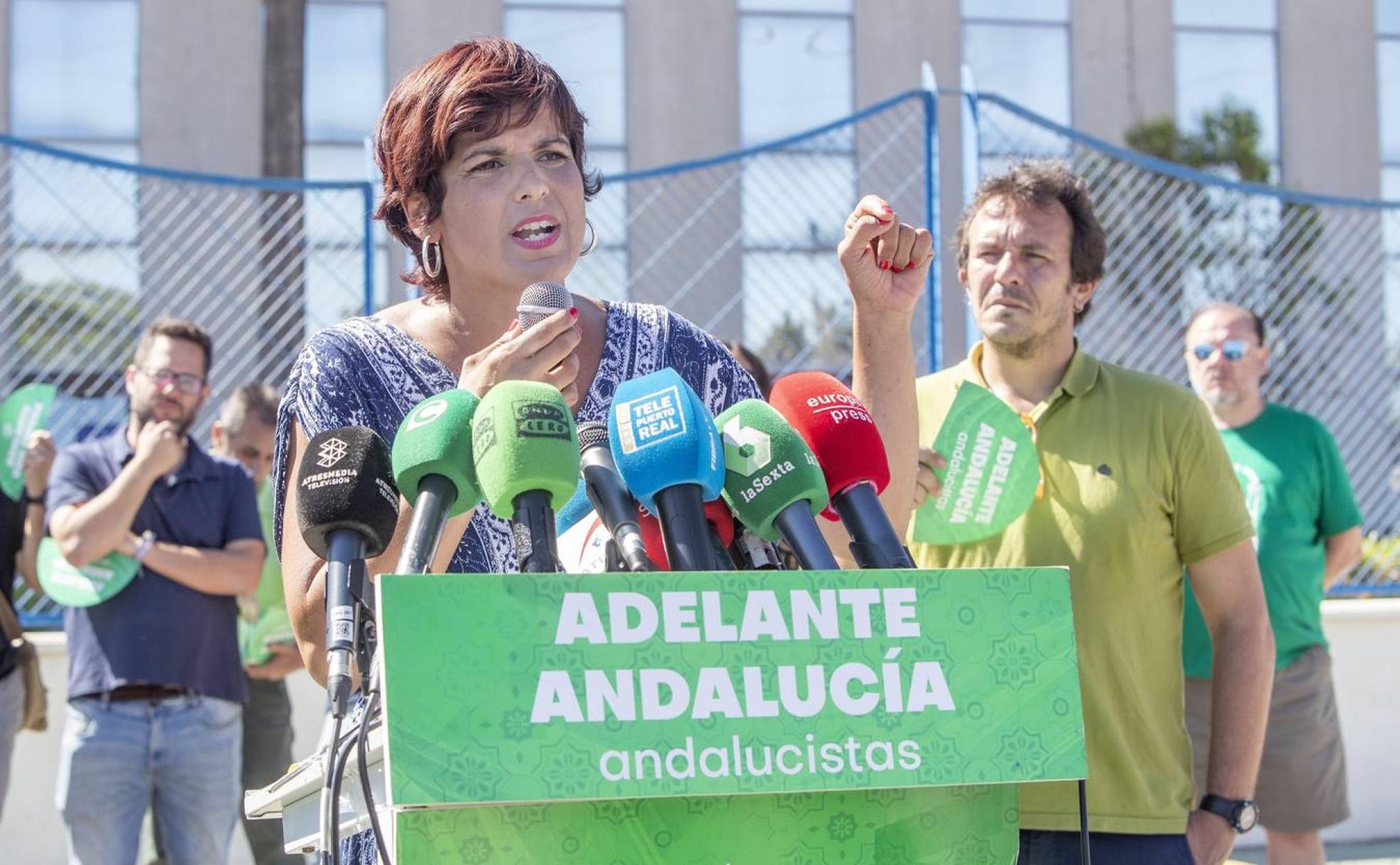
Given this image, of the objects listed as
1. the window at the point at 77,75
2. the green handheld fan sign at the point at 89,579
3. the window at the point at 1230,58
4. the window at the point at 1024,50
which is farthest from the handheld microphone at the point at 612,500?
the window at the point at 1230,58

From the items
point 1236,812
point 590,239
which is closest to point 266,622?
point 1236,812

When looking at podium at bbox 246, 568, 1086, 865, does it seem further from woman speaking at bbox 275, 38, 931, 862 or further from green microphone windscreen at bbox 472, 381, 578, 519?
woman speaking at bbox 275, 38, 931, 862

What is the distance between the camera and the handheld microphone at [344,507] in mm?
1466

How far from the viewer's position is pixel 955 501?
300cm

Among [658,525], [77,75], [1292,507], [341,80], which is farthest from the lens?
[341,80]

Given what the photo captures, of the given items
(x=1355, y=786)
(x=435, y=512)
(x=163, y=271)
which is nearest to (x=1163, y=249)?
(x=1355, y=786)

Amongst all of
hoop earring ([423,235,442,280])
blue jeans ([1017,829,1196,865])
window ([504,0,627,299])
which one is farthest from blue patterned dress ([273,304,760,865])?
window ([504,0,627,299])

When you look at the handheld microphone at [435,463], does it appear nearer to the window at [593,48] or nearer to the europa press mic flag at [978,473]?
the europa press mic flag at [978,473]

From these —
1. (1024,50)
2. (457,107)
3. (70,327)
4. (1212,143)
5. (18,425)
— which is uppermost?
(1024,50)

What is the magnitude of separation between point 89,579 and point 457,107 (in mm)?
3515

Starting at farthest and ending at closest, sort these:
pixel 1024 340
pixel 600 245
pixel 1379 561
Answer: pixel 1379 561 < pixel 600 245 < pixel 1024 340

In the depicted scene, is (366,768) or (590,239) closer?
(366,768)

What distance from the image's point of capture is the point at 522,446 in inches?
54.1

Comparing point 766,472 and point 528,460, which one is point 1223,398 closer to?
point 766,472
